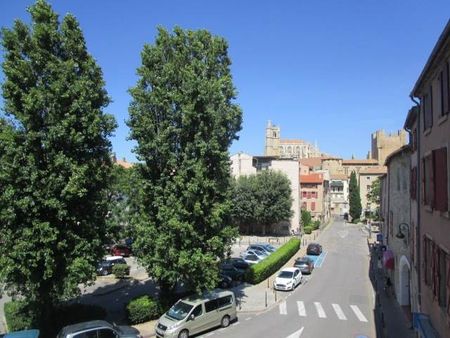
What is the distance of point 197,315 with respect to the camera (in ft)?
73.4

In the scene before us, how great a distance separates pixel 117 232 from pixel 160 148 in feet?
16.8

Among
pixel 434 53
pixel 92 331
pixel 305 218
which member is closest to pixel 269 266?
pixel 92 331

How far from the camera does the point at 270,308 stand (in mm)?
28281

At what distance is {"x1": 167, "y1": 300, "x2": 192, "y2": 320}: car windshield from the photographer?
22.0 metres

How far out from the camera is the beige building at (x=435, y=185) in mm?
13289

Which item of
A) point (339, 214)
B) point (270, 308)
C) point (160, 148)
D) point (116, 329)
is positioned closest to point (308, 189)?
point (339, 214)

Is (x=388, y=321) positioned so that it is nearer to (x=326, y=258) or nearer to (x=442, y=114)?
(x=442, y=114)

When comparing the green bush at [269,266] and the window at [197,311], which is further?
the green bush at [269,266]

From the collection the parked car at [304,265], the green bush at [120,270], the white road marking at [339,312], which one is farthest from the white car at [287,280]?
the green bush at [120,270]

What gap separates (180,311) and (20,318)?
26.7 ft

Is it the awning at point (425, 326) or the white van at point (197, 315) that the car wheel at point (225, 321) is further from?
the awning at point (425, 326)

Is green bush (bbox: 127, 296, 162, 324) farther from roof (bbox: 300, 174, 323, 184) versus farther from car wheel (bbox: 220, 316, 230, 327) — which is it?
roof (bbox: 300, 174, 323, 184)

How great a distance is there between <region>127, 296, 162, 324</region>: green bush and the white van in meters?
2.00

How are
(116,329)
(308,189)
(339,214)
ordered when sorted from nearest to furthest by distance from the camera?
(116,329) → (308,189) → (339,214)
